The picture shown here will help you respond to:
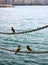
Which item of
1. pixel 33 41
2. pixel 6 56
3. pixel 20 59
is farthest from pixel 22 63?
pixel 33 41

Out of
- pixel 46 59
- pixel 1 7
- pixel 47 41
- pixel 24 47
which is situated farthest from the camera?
pixel 1 7

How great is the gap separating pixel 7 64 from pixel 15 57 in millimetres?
2393

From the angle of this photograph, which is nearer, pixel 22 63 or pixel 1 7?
pixel 22 63

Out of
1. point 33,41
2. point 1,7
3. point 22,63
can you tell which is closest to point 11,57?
point 22,63

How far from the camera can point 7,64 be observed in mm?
20969

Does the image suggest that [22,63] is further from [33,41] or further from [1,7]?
[1,7]

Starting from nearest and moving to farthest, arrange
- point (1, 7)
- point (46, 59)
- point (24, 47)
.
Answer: point (46, 59), point (24, 47), point (1, 7)

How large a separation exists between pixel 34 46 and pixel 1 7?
563ft

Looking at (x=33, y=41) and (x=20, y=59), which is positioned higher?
(x=20, y=59)

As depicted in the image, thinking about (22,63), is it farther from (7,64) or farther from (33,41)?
(33,41)

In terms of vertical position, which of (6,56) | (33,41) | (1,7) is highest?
(6,56)

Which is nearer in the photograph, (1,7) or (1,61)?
(1,61)

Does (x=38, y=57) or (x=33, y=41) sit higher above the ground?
(x=38, y=57)

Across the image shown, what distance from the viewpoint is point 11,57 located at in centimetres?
2317
